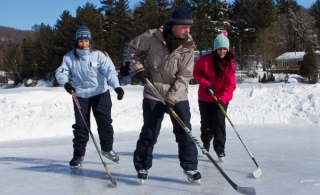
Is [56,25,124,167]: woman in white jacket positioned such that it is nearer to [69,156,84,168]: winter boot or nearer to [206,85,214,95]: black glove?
[69,156,84,168]: winter boot

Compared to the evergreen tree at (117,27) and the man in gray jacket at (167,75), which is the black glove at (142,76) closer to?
the man in gray jacket at (167,75)

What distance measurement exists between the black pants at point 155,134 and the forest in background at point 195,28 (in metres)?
26.5

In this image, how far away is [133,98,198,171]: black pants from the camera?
3.42 m

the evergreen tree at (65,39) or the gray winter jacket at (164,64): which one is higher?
the evergreen tree at (65,39)

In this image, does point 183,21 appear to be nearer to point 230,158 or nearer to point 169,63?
point 169,63

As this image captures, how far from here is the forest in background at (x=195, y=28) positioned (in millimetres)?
33469

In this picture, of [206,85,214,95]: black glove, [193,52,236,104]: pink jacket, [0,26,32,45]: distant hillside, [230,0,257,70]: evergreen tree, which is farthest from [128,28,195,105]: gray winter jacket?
[0,26,32,45]: distant hillside

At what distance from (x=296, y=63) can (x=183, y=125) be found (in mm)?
40341

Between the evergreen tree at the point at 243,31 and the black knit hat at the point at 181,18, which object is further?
the evergreen tree at the point at 243,31

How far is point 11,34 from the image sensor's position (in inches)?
4599

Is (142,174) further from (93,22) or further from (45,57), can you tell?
(45,57)

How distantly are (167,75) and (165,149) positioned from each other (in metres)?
2.07

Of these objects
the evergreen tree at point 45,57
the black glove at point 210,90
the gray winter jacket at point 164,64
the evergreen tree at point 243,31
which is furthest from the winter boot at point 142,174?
the evergreen tree at point 45,57

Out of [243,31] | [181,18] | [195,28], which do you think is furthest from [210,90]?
[243,31]
